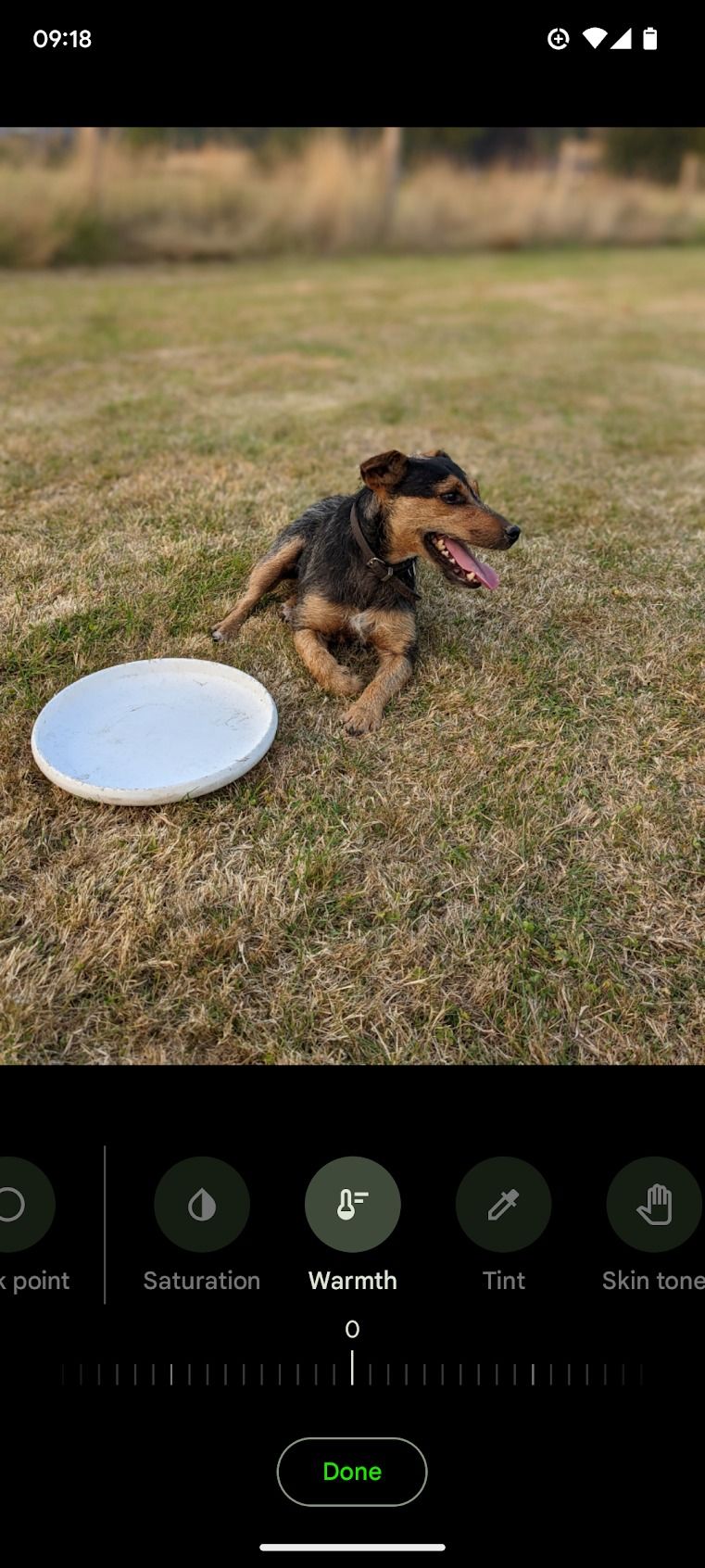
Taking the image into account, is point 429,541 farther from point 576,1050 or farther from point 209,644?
point 576,1050

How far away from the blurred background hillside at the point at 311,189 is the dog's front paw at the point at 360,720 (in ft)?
34.3

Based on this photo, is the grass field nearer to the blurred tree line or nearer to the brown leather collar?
the brown leather collar

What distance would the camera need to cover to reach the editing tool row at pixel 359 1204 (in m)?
0.98

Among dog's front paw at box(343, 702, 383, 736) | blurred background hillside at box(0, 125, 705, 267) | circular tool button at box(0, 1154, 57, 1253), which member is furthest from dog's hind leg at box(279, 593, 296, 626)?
blurred background hillside at box(0, 125, 705, 267)

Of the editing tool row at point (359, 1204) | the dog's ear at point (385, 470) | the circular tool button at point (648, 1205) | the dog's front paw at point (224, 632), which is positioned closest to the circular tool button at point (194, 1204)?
the editing tool row at point (359, 1204)

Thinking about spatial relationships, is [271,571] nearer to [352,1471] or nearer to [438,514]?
[438,514]

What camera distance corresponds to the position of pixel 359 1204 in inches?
38.7

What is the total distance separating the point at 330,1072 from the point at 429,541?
8.43ft

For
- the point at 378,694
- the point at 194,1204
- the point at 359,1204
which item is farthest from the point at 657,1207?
the point at 378,694

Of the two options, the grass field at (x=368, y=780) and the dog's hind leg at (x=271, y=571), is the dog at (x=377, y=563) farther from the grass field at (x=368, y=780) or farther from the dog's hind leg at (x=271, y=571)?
the grass field at (x=368, y=780)

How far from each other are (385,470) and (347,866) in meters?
1.36
